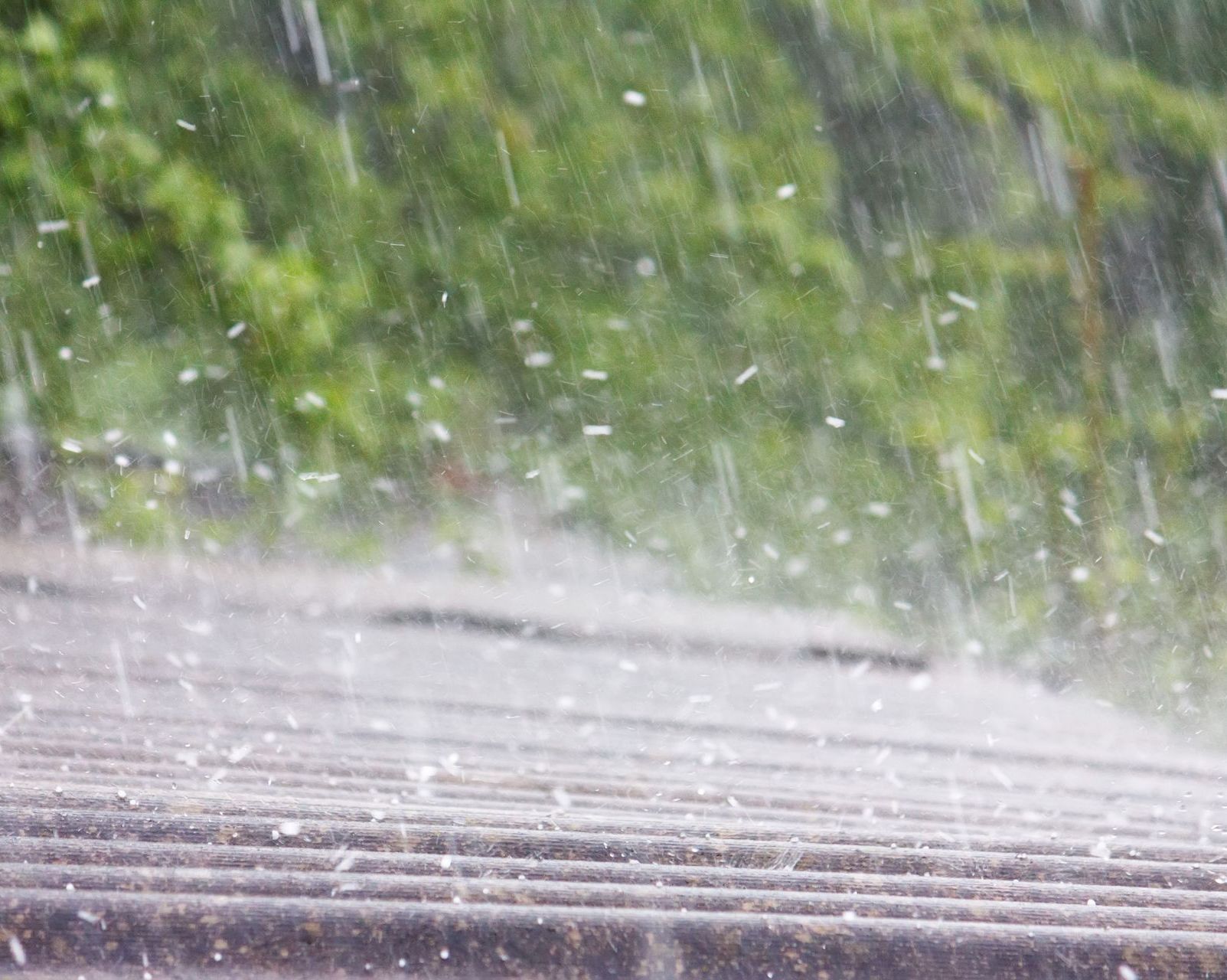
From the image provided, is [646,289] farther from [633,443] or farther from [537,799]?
[537,799]

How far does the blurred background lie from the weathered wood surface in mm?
1365

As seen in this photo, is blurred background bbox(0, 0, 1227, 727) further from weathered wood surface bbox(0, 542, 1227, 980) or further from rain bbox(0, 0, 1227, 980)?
weathered wood surface bbox(0, 542, 1227, 980)

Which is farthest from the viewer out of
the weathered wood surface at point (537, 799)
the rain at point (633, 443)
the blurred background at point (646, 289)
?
the blurred background at point (646, 289)

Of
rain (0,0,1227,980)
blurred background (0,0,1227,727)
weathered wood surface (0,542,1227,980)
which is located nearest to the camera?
weathered wood surface (0,542,1227,980)

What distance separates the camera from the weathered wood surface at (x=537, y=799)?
1.05m

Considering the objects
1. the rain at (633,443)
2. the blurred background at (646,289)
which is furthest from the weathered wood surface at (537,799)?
the blurred background at (646,289)

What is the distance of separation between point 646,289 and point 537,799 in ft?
13.6

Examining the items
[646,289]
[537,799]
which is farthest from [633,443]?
[537,799]

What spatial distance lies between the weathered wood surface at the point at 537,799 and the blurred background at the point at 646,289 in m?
1.37

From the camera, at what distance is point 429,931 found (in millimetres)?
1039

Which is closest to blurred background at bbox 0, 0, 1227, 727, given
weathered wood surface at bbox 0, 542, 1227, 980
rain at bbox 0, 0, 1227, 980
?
rain at bbox 0, 0, 1227, 980

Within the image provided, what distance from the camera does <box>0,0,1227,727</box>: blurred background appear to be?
497cm

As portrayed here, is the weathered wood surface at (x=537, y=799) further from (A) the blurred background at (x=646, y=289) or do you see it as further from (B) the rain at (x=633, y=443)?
(A) the blurred background at (x=646, y=289)

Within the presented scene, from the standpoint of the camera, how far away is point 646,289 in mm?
5770
